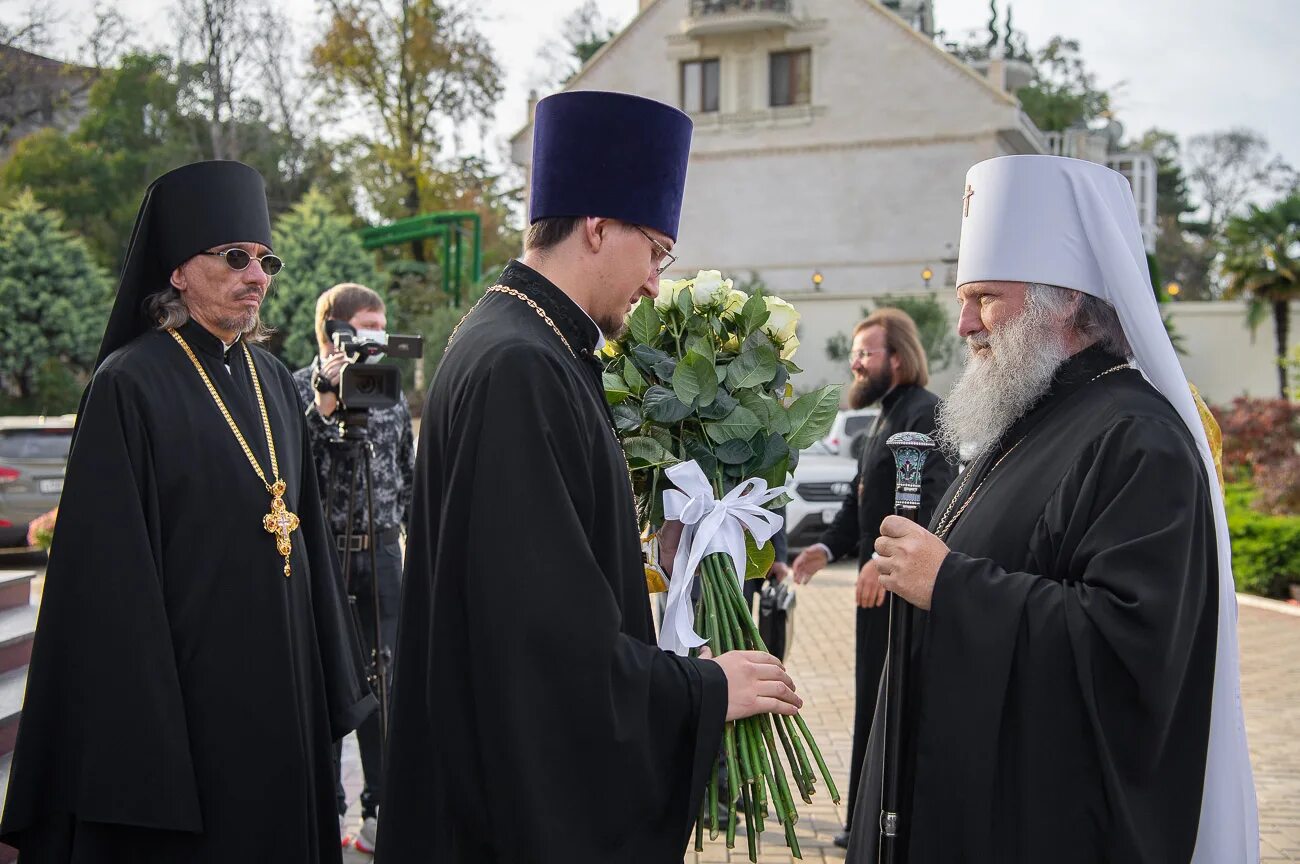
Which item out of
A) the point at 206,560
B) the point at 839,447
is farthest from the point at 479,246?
the point at 206,560

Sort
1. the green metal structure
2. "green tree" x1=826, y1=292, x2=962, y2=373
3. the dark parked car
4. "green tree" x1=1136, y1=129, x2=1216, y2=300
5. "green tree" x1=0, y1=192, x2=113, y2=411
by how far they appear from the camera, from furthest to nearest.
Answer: "green tree" x1=1136, y1=129, x2=1216, y2=300 → "green tree" x1=826, y1=292, x2=962, y2=373 → the green metal structure → "green tree" x1=0, y1=192, x2=113, y2=411 → the dark parked car

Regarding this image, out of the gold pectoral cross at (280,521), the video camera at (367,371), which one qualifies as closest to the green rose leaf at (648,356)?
the gold pectoral cross at (280,521)

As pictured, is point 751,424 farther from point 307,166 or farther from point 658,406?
point 307,166

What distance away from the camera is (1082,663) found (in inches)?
105

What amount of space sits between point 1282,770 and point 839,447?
9103 millimetres

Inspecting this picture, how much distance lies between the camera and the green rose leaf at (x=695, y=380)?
9.43ft

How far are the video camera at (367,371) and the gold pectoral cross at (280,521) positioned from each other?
1.40m

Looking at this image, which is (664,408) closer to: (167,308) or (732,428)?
(732,428)

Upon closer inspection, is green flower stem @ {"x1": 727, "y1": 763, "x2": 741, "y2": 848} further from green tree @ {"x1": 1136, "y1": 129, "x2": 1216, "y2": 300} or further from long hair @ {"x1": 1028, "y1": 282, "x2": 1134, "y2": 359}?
green tree @ {"x1": 1136, "y1": 129, "x2": 1216, "y2": 300}

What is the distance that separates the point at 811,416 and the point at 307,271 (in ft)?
81.1

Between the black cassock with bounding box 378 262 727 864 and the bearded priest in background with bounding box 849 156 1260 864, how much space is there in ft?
2.41

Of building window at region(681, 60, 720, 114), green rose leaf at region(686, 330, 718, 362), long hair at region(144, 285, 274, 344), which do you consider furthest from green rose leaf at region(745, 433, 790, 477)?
building window at region(681, 60, 720, 114)

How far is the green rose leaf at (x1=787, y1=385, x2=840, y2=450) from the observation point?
3047 mm

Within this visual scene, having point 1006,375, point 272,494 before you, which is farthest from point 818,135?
point 1006,375
